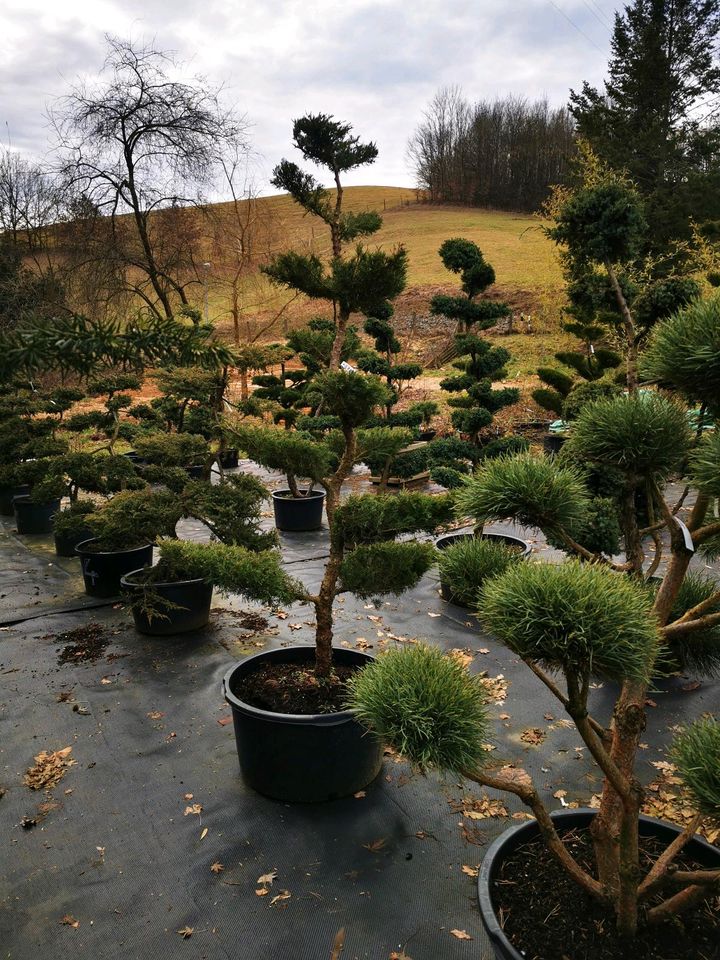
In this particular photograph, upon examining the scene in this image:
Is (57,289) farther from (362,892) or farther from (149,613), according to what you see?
(362,892)

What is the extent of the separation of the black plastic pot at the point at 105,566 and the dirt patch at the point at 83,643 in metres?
0.46

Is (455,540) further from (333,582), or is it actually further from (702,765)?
(702,765)

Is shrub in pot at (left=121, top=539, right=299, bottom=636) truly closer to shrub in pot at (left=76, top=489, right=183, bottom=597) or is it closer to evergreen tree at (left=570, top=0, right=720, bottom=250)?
shrub in pot at (left=76, top=489, right=183, bottom=597)

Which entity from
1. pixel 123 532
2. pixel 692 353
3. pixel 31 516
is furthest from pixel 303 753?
pixel 31 516

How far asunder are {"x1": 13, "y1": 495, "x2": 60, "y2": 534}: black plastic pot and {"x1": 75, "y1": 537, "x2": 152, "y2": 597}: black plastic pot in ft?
7.51

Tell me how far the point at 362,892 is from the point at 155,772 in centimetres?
105

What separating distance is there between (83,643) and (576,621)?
3.52 meters

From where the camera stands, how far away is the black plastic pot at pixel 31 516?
21.7ft

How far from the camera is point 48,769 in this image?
8.66 ft

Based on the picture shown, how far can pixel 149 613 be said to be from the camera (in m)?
3.69

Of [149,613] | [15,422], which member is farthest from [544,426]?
[149,613]

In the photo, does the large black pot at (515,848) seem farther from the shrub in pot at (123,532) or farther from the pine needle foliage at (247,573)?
the shrub in pot at (123,532)

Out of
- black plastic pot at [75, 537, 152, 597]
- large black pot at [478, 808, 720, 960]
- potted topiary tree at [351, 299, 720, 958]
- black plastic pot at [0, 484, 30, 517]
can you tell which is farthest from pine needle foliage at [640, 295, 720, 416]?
black plastic pot at [0, 484, 30, 517]

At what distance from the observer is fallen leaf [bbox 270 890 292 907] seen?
1932 mm
